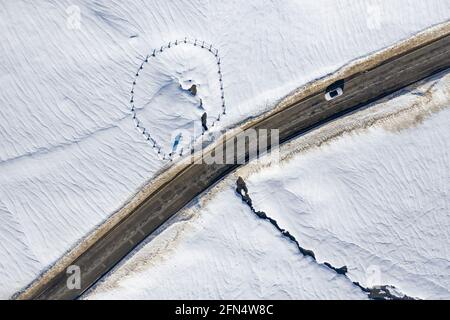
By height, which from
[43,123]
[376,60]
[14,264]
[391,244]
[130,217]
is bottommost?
[391,244]

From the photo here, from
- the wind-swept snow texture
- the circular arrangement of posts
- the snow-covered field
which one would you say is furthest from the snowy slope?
the circular arrangement of posts

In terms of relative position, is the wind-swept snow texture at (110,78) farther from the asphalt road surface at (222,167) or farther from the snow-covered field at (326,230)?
the snow-covered field at (326,230)

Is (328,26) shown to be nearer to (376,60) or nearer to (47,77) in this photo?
(376,60)

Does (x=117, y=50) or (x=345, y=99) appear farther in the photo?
(x=345, y=99)

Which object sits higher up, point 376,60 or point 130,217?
point 376,60

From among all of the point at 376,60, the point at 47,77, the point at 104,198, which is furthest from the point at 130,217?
the point at 376,60
